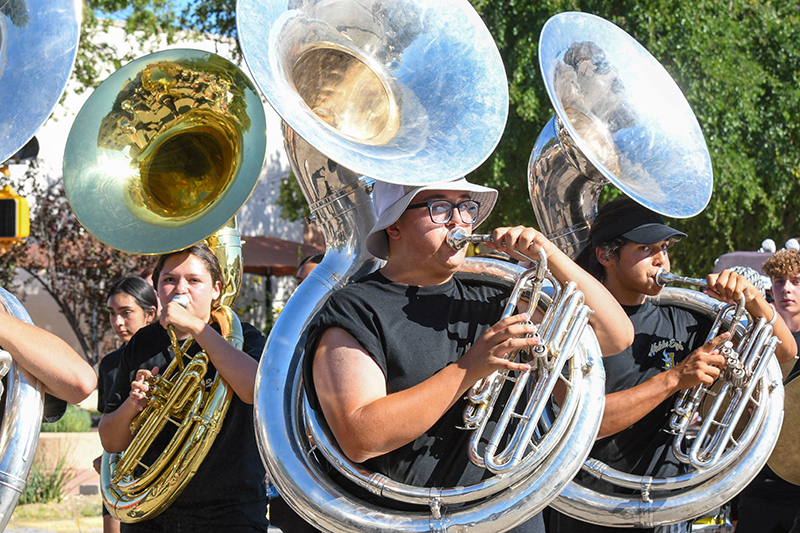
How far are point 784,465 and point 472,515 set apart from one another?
1.72m

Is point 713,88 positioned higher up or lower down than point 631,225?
higher up

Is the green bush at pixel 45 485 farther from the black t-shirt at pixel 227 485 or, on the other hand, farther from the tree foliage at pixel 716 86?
the tree foliage at pixel 716 86

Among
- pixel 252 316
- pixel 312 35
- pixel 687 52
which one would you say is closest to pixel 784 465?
pixel 312 35

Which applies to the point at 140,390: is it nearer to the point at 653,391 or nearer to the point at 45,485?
the point at 653,391

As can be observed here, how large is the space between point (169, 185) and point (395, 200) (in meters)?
1.27

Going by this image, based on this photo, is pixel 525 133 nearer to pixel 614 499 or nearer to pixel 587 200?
pixel 587 200

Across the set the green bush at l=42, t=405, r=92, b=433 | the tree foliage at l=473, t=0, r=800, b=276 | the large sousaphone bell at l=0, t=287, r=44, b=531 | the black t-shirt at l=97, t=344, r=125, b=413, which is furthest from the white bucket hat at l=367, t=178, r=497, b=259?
the tree foliage at l=473, t=0, r=800, b=276

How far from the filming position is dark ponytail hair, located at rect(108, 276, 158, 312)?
4590 millimetres

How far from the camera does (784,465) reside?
11.0 ft

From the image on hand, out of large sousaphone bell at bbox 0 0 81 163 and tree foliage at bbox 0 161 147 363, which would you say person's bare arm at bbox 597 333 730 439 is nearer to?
large sousaphone bell at bbox 0 0 81 163

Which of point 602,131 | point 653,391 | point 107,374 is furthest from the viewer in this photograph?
point 107,374

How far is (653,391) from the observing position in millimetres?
2781

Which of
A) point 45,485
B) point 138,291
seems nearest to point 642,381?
point 138,291

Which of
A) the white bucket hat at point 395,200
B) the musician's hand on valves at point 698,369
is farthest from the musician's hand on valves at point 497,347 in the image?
the musician's hand on valves at point 698,369
